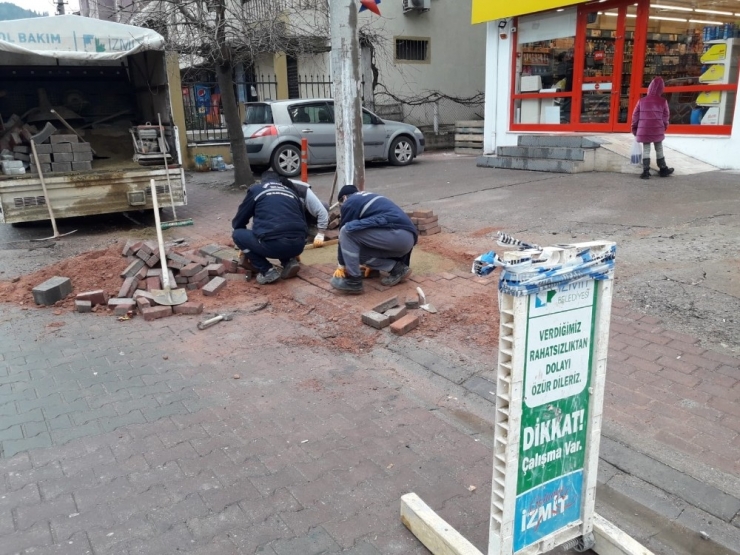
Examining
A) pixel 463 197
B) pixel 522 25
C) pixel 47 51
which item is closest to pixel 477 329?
pixel 463 197

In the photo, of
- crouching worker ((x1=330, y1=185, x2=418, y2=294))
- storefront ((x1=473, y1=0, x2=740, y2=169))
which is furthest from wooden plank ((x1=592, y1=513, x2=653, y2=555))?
storefront ((x1=473, y1=0, x2=740, y2=169))

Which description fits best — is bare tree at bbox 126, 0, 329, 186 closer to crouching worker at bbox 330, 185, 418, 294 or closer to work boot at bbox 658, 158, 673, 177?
crouching worker at bbox 330, 185, 418, 294

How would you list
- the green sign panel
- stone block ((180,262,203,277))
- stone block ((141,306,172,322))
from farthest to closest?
stone block ((180,262,203,277))
stone block ((141,306,172,322))
the green sign panel

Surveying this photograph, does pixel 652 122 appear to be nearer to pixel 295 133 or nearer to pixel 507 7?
pixel 507 7

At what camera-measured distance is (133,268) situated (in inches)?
251

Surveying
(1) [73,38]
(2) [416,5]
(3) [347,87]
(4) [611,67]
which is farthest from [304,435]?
(2) [416,5]

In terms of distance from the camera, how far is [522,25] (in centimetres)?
1471

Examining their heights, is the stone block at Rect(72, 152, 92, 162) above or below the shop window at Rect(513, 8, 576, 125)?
below

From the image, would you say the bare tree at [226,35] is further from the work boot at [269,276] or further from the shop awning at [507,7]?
the work boot at [269,276]

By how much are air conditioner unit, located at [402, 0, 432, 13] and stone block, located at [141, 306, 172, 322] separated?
656 inches

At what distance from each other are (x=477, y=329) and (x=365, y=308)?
1.11 metres

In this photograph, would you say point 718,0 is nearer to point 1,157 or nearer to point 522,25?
point 522,25

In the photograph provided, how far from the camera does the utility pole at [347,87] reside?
783 cm

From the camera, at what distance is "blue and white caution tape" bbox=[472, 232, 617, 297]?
207 centimetres
